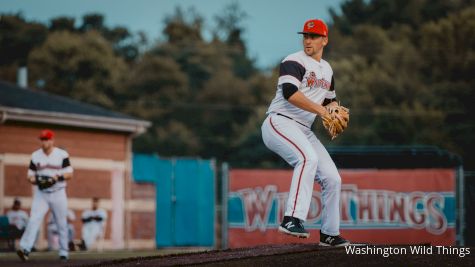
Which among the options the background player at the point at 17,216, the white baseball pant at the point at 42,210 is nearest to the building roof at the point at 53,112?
the background player at the point at 17,216

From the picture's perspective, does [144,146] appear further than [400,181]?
Yes

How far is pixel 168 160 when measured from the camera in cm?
3038

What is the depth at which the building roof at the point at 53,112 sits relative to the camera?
28.0 m

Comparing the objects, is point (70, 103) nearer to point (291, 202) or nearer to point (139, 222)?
point (139, 222)

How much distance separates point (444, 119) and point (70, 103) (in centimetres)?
2655

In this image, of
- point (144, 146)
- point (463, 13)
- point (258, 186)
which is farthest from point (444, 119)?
point (258, 186)

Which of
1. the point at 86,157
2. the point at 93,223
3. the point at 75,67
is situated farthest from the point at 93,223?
the point at 75,67

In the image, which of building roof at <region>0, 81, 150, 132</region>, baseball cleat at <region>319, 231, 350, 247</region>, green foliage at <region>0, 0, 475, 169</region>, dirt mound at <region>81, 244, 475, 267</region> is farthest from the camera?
green foliage at <region>0, 0, 475, 169</region>

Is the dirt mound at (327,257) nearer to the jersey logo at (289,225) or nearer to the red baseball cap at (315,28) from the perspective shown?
the jersey logo at (289,225)

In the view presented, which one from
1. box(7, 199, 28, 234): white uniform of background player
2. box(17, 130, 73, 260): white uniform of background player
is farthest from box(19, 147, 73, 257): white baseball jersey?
box(7, 199, 28, 234): white uniform of background player

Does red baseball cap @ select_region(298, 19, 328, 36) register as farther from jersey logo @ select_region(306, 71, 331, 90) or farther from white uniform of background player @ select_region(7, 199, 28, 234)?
white uniform of background player @ select_region(7, 199, 28, 234)

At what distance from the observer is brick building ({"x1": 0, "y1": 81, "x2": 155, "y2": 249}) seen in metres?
28.1

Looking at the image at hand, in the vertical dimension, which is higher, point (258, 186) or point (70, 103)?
point (70, 103)

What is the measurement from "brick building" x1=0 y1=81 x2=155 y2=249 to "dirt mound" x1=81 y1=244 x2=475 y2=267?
58.2 feet
